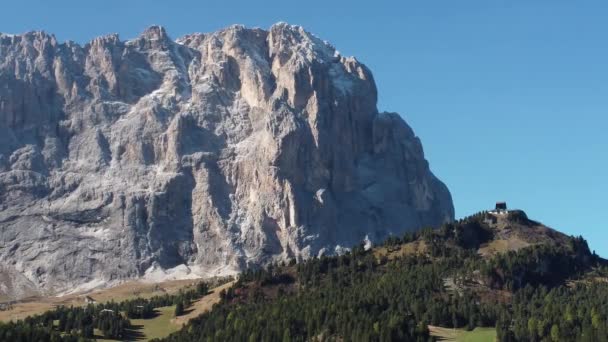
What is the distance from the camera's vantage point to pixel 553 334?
19850 cm

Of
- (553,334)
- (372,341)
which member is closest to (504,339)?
(553,334)

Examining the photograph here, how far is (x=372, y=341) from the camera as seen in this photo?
199625 mm

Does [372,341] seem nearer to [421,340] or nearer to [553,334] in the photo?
[421,340]

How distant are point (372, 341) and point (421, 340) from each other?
9.88m

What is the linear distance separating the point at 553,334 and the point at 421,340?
2654cm

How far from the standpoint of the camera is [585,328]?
196 meters

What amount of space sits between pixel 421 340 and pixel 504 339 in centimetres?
1693

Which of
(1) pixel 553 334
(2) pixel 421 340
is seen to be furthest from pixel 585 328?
(2) pixel 421 340

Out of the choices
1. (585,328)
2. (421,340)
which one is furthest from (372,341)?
(585,328)

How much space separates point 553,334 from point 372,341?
3642 centimetres

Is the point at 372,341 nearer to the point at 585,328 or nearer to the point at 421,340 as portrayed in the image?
the point at 421,340

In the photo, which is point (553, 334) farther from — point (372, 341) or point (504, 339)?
point (372, 341)

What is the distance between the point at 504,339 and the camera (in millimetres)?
199875
